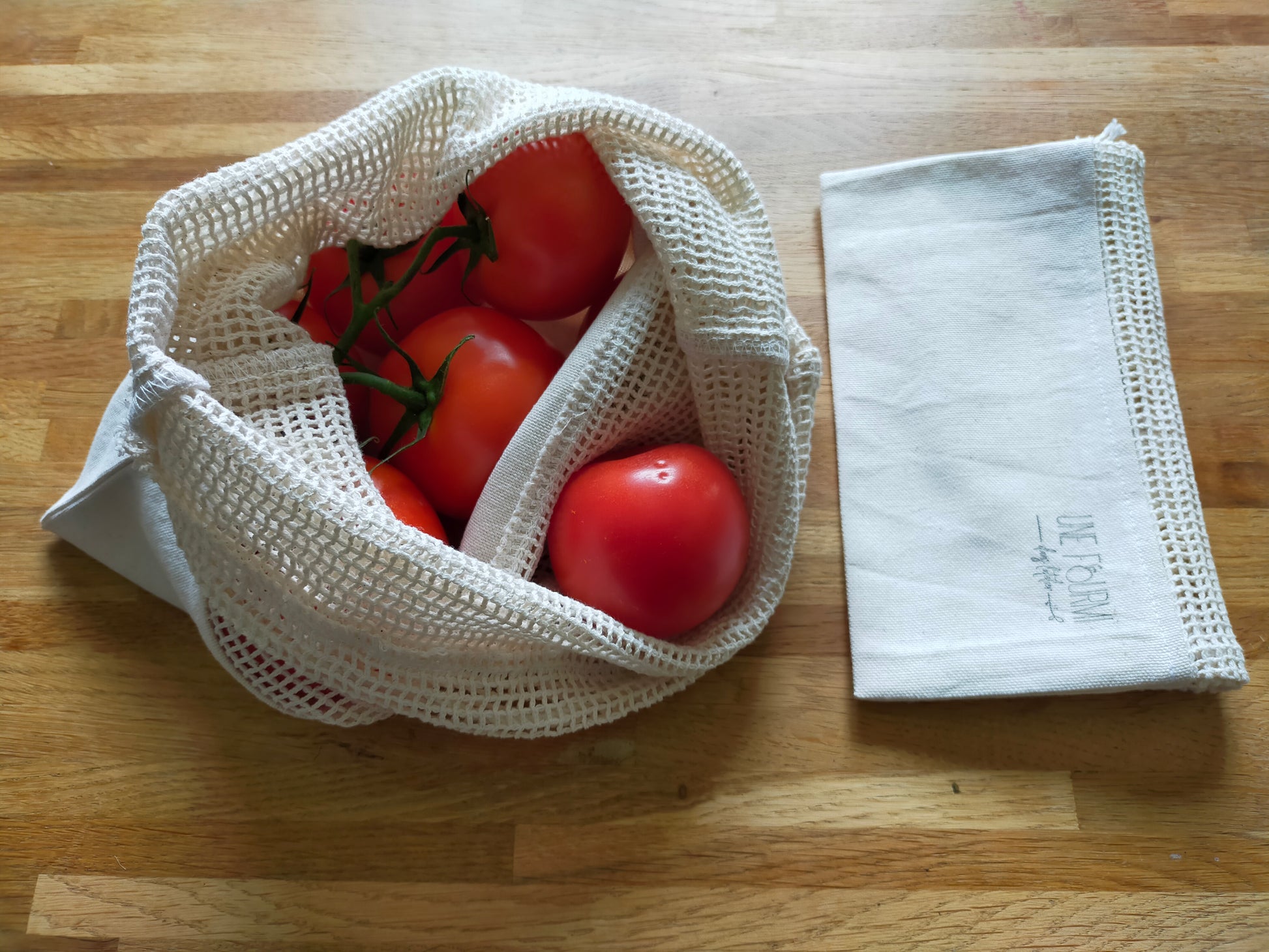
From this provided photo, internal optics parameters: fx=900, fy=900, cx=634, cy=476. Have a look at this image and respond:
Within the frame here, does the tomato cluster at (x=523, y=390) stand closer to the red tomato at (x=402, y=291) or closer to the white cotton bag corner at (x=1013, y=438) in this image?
the red tomato at (x=402, y=291)

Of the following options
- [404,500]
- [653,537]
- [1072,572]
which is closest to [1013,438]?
A: [1072,572]

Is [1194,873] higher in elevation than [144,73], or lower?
lower

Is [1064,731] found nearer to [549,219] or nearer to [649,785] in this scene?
[649,785]

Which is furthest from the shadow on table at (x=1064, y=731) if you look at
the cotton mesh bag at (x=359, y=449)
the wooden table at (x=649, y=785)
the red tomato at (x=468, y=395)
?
the red tomato at (x=468, y=395)

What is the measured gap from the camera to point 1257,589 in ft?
1.85

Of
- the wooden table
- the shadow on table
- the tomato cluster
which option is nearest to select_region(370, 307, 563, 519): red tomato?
the tomato cluster

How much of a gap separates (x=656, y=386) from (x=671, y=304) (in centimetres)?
5

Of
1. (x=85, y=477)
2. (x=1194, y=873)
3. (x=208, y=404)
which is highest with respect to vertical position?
(x=208, y=404)

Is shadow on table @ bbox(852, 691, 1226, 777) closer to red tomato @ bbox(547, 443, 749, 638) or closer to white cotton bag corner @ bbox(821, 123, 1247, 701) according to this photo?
white cotton bag corner @ bbox(821, 123, 1247, 701)

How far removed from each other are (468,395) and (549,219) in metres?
0.11

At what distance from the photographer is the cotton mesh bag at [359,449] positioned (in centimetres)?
44

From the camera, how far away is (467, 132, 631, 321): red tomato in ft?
1.64

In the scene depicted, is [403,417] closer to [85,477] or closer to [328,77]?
[85,477]

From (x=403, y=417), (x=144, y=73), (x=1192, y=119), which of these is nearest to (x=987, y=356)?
(x=1192, y=119)
